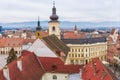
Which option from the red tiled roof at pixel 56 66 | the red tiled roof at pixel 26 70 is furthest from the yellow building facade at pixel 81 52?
the red tiled roof at pixel 26 70

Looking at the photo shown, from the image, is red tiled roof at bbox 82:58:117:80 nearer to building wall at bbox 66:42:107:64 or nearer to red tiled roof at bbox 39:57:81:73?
red tiled roof at bbox 39:57:81:73

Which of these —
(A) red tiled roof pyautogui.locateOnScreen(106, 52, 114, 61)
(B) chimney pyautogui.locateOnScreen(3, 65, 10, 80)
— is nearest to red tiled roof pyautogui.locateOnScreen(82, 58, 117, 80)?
(B) chimney pyautogui.locateOnScreen(3, 65, 10, 80)

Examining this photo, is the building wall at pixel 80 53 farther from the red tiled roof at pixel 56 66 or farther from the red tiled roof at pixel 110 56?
the red tiled roof at pixel 56 66

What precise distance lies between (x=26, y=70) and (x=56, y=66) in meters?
9.31

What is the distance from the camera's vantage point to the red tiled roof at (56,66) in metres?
40.5

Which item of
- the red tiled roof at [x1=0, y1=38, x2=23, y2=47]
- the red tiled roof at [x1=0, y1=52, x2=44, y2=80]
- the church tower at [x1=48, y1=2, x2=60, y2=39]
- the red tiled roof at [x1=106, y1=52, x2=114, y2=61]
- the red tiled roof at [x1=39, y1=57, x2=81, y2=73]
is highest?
the church tower at [x1=48, y1=2, x2=60, y2=39]

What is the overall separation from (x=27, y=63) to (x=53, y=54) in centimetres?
768

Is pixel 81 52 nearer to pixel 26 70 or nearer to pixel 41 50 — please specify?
pixel 41 50

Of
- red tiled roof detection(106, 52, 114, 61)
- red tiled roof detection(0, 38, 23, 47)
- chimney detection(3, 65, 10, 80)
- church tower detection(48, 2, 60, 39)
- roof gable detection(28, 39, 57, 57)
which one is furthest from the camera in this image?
red tiled roof detection(0, 38, 23, 47)

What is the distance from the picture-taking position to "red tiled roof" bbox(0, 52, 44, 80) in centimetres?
2893

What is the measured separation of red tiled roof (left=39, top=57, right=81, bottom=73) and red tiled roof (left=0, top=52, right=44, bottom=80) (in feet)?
4.44

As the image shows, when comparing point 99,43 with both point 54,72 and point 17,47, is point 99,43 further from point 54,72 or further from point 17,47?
point 54,72

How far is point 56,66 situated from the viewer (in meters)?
41.2

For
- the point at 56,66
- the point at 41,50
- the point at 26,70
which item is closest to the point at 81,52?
the point at 41,50
